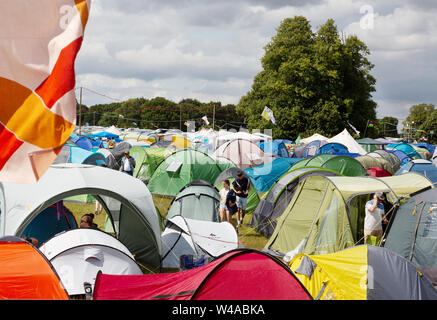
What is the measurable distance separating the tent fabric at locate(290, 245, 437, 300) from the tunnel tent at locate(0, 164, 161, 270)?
3587 mm

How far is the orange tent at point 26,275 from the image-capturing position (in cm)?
446

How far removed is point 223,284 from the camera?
4188mm

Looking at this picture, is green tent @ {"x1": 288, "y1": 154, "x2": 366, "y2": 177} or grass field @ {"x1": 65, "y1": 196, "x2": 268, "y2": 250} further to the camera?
green tent @ {"x1": 288, "y1": 154, "x2": 366, "y2": 177}

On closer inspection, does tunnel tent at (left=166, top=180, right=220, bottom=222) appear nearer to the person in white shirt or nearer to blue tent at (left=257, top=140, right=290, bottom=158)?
the person in white shirt

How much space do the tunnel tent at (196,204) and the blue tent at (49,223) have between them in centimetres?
277

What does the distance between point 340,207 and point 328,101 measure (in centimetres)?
2949

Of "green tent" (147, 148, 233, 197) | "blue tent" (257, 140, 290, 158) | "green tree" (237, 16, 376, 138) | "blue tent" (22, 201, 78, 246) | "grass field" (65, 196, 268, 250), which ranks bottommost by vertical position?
"grass field" (65, 196, 268, 250)

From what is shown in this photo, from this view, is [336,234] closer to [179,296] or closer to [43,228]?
[179,296]

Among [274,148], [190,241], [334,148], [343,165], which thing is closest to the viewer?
[190,241]

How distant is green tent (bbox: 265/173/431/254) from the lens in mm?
8141

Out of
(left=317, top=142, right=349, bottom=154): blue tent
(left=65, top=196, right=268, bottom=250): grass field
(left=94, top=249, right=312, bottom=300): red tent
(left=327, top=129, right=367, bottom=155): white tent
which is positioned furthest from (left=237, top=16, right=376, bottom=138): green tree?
(left=94, top=249, right=312, bottom=300): red tent

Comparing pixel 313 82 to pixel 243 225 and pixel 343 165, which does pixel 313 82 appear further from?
pixel 243 225

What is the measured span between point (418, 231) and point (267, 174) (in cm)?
935

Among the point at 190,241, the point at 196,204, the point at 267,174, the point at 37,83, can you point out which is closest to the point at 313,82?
the point at 267,174
